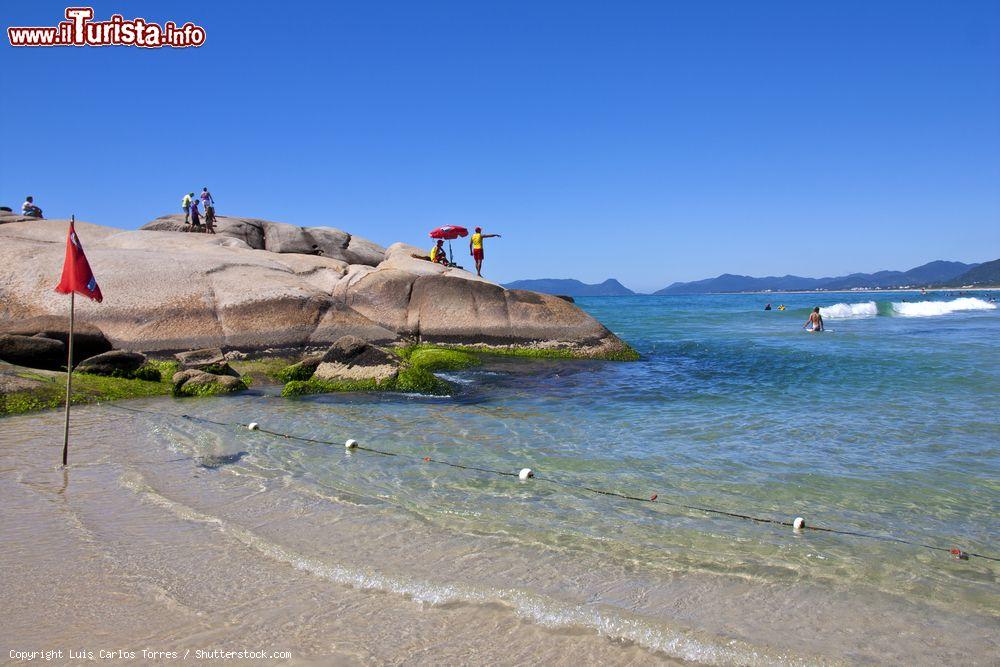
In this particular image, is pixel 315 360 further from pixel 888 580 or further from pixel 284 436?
pixel 888 580

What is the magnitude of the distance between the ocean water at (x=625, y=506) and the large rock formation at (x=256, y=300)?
4927mm

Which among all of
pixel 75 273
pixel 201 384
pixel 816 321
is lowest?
pixel 201 384

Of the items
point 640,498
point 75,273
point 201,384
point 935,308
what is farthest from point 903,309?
point 75,273

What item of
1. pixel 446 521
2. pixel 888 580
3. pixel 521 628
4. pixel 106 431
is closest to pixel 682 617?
pixel 521 628

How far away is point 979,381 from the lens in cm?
1489

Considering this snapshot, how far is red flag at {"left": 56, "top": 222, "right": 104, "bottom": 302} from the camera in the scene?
785 cm

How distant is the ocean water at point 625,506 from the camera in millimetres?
4352

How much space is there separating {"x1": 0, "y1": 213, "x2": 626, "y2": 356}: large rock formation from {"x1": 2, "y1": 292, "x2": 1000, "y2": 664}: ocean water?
493 cm

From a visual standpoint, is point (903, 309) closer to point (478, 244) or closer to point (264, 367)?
point (478, 244)

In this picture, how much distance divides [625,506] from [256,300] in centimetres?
1432

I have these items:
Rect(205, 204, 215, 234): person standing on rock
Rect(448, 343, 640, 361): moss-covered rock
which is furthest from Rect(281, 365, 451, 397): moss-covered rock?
Rect(205, 204, 215, 234): person standing on rock

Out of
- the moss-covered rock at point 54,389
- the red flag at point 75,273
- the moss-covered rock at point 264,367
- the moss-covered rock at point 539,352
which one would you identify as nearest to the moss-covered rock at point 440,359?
the moss-covered rock at point 539,352

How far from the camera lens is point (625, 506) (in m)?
6.70

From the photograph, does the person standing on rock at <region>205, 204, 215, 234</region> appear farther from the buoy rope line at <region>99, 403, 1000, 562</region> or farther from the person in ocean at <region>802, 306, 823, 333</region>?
the person in ocean at <region>802, 306, 823, 333</region>
